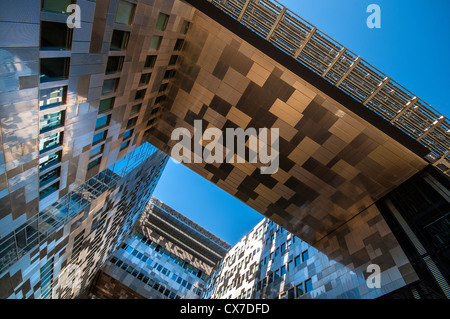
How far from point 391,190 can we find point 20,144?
27.3 meters

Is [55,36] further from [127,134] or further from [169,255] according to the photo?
[169,255]

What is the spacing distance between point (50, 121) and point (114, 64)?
5.20 m

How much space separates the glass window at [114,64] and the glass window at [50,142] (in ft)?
15.9

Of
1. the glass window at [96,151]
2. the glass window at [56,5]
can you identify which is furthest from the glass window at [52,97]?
the glass window at [96,151]

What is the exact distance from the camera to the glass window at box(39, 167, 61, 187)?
50.3 feet

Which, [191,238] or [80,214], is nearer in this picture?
[80,214]

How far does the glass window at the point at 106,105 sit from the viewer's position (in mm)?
17047

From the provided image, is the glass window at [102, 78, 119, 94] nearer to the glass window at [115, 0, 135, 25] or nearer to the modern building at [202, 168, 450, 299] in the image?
the glass window at [115, 0, 135, 25]

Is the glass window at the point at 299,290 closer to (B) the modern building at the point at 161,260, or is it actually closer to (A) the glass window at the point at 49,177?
(A) the glass window at the point at 49,177

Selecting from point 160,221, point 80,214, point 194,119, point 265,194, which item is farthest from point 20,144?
point 160,221

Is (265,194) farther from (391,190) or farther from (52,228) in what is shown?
(52,228)

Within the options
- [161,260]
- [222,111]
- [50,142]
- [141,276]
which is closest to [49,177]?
[50,142]

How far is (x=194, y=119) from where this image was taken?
25031 mm

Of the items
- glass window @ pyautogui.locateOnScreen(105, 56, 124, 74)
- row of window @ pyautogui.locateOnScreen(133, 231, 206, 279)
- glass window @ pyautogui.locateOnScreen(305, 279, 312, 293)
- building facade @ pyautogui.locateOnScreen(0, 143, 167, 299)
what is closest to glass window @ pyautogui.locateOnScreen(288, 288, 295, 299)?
glass window @ pyautogui.locateOnScreen(305, 279, 312, 293)
